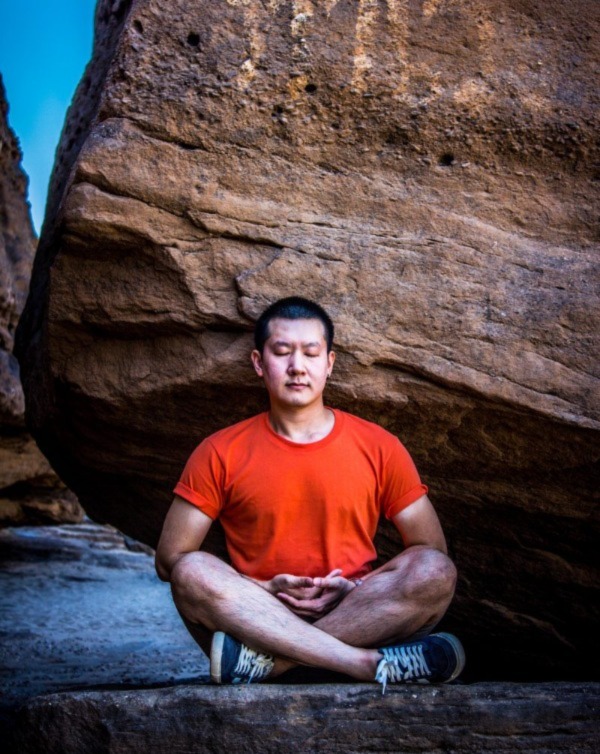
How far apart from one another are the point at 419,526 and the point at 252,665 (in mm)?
824

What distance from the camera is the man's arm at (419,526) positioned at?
10.0 feet

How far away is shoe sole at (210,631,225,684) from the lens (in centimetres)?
266

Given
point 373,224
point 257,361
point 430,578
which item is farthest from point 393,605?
point 373,224

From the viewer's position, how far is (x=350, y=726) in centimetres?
251

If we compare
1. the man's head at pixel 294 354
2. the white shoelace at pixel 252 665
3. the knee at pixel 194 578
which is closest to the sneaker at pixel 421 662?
the white shoelace at pixel 252 665

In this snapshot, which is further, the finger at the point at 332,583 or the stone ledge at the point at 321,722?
the finger at the point at 332,583

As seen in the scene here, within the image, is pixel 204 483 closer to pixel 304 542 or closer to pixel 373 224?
pixel 304 542

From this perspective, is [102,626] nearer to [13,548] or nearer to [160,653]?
[160,653]

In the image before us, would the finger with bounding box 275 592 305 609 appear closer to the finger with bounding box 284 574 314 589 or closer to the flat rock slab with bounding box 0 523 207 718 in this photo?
the finger with bounding box 284 574 314 589

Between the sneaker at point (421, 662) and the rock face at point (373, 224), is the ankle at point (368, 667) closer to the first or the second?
the sneaker at point (421, 662)

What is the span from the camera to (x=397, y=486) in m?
3.11

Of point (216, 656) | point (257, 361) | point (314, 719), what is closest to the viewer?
point (314, 719)

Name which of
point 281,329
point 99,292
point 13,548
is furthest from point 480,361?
point 13,548

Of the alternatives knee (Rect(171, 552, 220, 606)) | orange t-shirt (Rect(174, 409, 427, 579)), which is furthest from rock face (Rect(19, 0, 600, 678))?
knee (Rect(171, 552, 220, 606))
